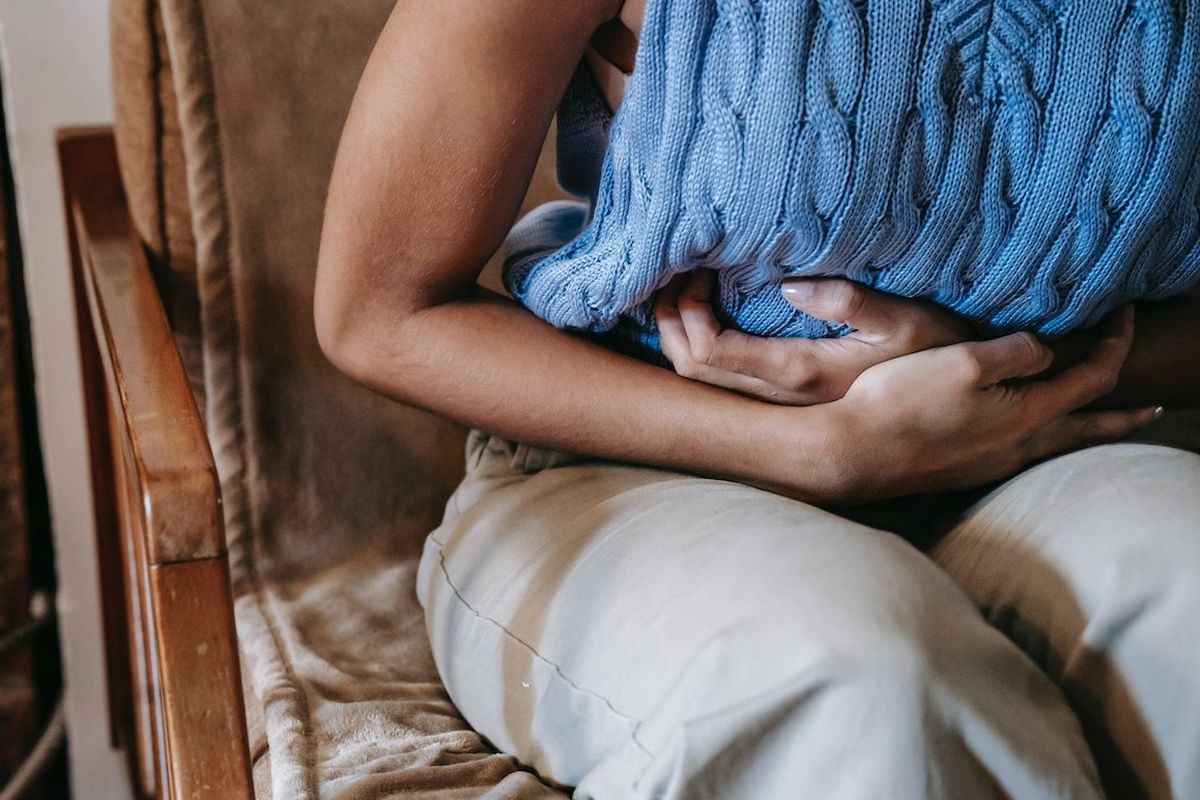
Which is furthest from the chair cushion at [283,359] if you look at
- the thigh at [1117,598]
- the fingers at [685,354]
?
the thigh at [1117,598]

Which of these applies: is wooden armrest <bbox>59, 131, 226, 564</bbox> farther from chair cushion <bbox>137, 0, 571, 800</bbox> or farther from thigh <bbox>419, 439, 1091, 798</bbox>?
thigh <bbox>419, 439, 1091, 798</bbox>

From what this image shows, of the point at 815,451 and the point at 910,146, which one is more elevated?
the point at 910,146

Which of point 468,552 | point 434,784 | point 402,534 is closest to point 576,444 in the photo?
point 468,552

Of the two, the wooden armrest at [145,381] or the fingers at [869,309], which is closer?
the wooden armrest at [145,381]

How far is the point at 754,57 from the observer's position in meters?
0.53

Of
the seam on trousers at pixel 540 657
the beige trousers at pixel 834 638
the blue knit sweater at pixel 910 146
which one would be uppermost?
the blue knit sweater at pixel 910 146

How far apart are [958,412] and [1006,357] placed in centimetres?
4

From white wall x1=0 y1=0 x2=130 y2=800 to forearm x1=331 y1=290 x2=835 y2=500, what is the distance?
1.82 feet

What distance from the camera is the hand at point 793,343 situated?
0.61 m

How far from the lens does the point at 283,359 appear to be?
865mm

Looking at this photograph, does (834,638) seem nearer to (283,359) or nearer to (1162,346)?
(1162,346)

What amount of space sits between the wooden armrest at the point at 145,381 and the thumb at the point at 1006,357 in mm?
400

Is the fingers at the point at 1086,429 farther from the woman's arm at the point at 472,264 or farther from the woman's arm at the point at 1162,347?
the woman's arm at the point at 472,264

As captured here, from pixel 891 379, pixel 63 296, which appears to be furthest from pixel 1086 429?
pixel 63 296
